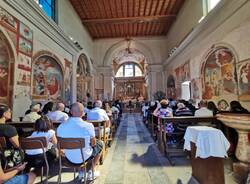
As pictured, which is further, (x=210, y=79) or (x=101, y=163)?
(x=210, y=79)

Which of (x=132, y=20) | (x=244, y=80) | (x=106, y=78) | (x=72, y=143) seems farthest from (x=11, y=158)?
(x=106, y=78)

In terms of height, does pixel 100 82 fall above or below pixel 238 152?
above

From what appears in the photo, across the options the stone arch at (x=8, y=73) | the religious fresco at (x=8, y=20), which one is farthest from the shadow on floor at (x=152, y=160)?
the religious fresco at (x=8, y=20)

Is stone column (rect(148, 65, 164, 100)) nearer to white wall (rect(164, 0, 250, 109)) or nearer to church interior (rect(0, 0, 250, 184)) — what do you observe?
church interior (rect(0, 0, 250, 184))

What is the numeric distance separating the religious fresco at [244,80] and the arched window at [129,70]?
22.0m

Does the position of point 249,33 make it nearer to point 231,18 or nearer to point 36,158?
point 231,18

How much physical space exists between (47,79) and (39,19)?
6.72 ft

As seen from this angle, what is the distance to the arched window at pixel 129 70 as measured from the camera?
1059 inches

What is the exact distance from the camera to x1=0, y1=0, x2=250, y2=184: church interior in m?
2.90

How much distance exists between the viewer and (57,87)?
7594mm

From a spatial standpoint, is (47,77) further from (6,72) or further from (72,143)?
(72,143)

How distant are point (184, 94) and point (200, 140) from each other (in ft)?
25.0

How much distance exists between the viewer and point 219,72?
19.9ft

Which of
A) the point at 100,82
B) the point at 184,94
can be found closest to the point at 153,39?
the point at 100,82
